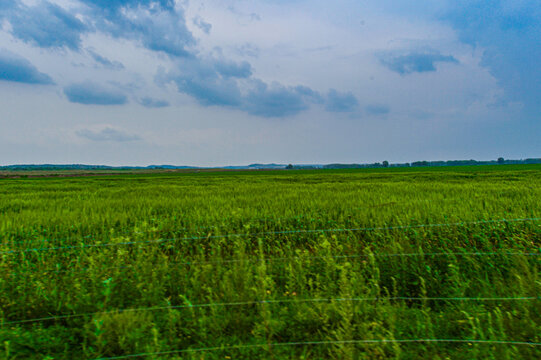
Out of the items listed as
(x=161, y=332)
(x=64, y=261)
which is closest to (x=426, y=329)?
(x=161, y=332)

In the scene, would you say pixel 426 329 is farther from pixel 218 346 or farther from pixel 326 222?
pixel 326 222

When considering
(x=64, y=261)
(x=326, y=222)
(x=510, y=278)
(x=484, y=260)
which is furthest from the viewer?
A: (x=326, y=222)

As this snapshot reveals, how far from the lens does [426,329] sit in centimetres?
252

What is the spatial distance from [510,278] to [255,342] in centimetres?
315

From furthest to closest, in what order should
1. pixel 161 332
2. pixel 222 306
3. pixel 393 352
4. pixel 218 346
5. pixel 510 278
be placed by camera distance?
pixel 510 278 < pixel 222 306 < pixel 161 332 < pixel 218 346 < pixel 393 352

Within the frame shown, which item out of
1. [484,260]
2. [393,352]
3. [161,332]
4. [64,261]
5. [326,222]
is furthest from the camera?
[326,222]

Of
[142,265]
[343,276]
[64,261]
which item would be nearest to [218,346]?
[343,276]

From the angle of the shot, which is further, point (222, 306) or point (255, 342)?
point (222, 306)

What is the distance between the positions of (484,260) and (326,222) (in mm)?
2836

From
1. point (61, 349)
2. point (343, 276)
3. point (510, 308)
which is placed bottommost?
point (61, 349)

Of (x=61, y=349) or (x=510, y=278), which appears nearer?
(x=61, y=349)

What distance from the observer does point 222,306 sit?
278 centimetres

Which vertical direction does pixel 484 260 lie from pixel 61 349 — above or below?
above

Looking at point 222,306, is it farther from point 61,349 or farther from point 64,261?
point 64,261
